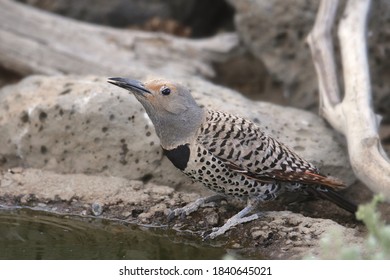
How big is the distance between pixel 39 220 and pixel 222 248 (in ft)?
4.86

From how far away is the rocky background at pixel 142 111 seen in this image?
20.8 feet

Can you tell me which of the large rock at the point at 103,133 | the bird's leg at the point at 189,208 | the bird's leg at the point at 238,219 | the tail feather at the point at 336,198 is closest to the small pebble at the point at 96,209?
the large rock at the point at 103,133

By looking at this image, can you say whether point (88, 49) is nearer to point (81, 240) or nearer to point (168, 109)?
point (168, 109)

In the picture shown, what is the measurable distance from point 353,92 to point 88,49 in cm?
301

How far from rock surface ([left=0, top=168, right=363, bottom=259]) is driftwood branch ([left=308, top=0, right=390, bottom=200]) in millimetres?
492

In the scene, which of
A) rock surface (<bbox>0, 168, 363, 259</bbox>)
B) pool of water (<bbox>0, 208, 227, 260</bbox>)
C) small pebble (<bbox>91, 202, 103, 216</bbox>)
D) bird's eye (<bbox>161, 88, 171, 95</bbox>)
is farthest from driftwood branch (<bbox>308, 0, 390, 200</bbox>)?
small pebble (<bbox>91, 202, 103, 216</bbox>)

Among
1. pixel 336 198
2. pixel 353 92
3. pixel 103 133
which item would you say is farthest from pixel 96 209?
pixel 353 92

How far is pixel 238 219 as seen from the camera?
598 centimetres

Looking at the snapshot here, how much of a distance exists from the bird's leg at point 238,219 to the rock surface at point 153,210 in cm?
4

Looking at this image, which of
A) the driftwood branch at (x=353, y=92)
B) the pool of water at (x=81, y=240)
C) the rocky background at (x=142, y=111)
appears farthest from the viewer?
the rocky background at (x=142, y=111)

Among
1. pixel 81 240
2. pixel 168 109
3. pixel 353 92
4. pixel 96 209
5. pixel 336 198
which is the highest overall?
pixel 353 92

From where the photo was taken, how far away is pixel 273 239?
5.77 metres

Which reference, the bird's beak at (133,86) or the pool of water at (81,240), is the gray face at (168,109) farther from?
the pool of water at (81,240)

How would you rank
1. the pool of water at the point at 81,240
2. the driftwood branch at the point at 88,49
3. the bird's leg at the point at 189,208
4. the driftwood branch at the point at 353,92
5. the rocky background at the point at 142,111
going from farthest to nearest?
the driftwood branch at the point at 88,49, the rocky background at the point at 142,111, the bird's leg at the point at 189,208, the driftwood branch at the point at 353,92, the pool of water at the point at 81,240
